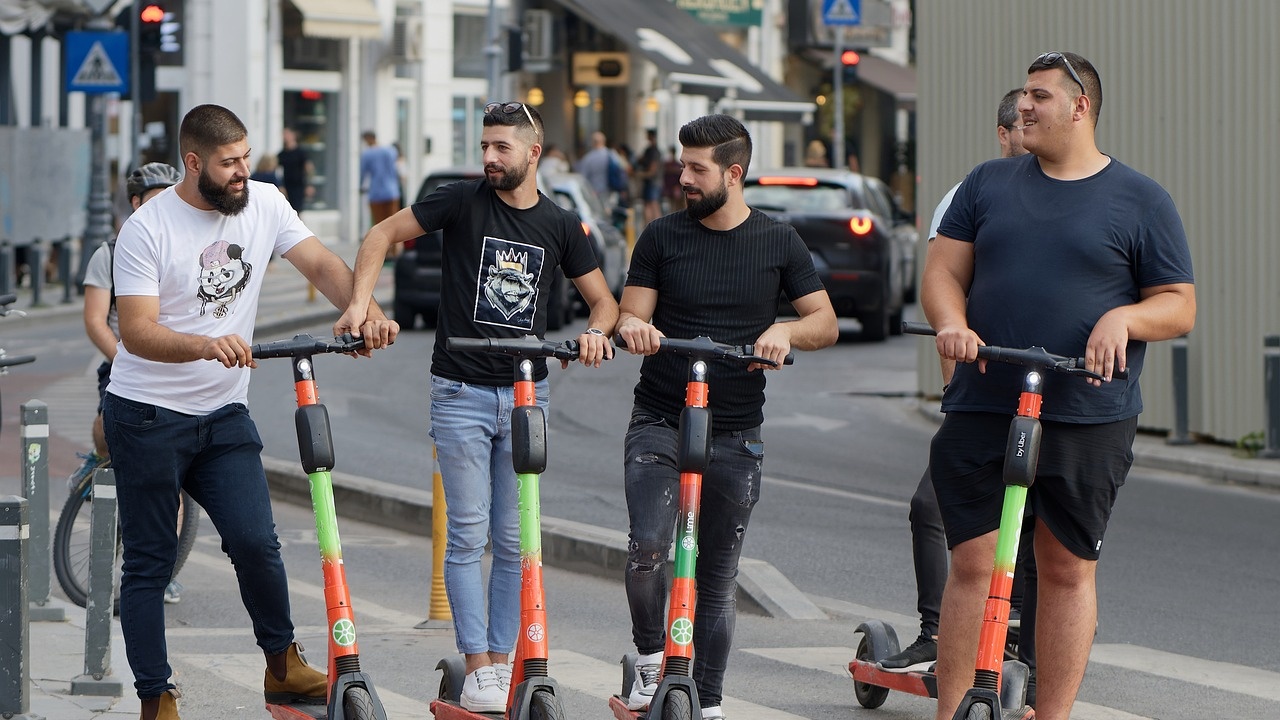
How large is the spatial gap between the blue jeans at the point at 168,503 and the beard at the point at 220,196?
1.94ft

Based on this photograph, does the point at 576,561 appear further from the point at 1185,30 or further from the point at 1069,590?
the point at 1185,30

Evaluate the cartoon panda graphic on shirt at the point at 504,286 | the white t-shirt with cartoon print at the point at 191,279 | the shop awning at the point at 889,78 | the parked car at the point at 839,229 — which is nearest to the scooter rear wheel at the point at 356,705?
the white t-shirt with cartoon print at the point at 191,279

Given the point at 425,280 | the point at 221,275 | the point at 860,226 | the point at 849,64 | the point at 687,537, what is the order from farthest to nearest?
the point at 849,64, the point at 860,226, the point at 425,280, the point at 221,275, the point at 687,537

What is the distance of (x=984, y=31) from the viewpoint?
15758 mm

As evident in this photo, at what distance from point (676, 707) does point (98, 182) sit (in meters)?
20.1

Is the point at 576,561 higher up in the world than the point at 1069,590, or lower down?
lower down

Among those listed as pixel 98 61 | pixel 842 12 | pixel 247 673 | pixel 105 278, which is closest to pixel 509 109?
pixel 247 673

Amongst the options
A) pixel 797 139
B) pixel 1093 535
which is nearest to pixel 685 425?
pixel 1093 535

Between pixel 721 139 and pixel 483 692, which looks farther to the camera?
pixel 483 692

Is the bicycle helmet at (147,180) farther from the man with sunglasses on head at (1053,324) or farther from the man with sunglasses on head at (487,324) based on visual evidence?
the man with sunglasses on head at (1053,324)

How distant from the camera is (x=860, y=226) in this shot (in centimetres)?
2081

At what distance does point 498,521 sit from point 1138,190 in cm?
218

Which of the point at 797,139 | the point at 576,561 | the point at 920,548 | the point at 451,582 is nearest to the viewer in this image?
the point at 451,582

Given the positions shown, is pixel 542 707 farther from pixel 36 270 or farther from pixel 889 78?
pixel 889 78
